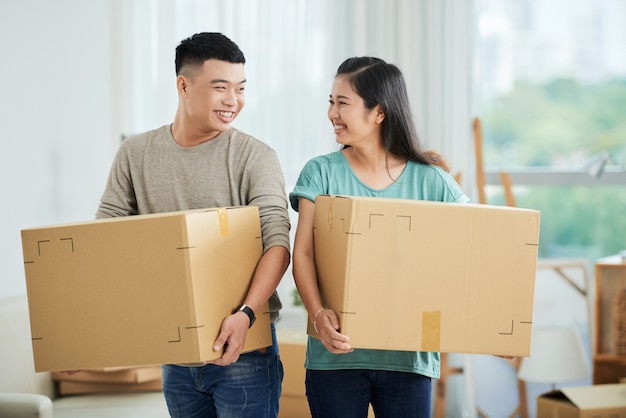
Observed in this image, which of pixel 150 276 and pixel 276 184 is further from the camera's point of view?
pixel 276 184

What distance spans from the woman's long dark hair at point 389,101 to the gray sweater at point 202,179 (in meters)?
0.25

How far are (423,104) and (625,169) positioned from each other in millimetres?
900

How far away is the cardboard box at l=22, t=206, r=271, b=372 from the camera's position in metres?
1.51

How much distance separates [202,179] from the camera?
5.74 ft

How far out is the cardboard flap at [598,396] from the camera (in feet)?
8.58

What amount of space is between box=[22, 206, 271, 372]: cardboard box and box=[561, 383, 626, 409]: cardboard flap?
1562 mm

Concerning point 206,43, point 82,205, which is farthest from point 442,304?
point 82,205

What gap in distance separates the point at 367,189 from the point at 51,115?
1.78 m

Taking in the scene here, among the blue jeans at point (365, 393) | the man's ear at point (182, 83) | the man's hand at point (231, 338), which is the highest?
the man's ear at point (182, 83)

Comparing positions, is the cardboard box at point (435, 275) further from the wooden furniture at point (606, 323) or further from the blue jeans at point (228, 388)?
the wooden furniture at point (606, 323)

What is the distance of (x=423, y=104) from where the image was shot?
3.45 meters

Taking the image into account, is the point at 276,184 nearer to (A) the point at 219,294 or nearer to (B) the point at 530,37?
(A) the point at 219,294

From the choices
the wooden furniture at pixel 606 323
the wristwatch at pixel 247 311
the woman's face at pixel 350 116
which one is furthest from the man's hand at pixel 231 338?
the wooden furniture at pixel 606 323

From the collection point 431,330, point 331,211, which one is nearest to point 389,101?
point 331,211
